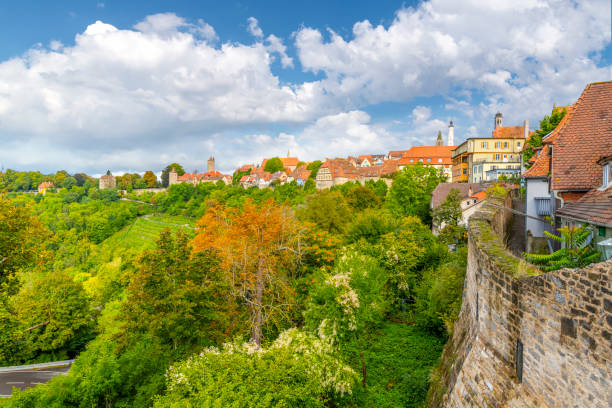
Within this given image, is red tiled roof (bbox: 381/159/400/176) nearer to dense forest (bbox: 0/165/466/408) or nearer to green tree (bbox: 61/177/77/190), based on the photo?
dense forest (bbox: 0/165/466/408)

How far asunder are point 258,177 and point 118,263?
63.4 meters

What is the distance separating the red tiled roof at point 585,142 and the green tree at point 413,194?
99.7 feet

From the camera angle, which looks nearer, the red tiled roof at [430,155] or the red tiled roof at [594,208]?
the red tiled roof at [594,208]

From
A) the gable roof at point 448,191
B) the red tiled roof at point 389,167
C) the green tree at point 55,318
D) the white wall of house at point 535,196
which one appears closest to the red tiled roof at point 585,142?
the white wall of house at point 535,196

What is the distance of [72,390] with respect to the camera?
420 inches

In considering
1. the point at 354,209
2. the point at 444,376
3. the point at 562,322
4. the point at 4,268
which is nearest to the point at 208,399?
the point at 444,376

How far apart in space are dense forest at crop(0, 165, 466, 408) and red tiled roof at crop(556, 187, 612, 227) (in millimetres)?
5669

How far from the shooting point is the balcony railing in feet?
46.0

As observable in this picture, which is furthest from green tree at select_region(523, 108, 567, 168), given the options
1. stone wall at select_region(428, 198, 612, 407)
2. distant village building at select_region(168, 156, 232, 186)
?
distant village building at select_region(168, 156, 232, 186)

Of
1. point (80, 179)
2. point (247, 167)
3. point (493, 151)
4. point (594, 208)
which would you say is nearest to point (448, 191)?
point (493, 151)

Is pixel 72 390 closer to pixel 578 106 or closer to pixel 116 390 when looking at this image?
pixel 116 390

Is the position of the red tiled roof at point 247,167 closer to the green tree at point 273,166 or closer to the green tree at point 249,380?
the green tree at point 273,166

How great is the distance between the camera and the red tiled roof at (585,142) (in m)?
10.3

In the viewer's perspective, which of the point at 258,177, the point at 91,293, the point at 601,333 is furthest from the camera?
the point at 258,177
